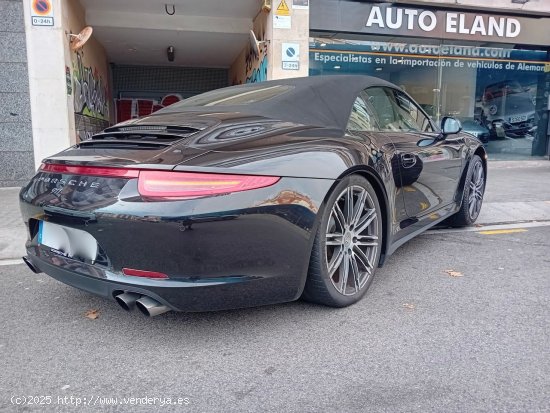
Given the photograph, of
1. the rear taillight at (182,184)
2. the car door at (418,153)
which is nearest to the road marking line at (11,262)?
the rear taillight at (182,184)

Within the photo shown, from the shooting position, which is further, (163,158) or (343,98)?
(343,98)

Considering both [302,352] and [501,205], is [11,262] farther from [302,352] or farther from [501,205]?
[501,205]

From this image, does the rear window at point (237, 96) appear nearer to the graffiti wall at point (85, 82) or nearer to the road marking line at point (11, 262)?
the road marking line at point (11, 262)

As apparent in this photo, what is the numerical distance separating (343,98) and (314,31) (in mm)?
7452

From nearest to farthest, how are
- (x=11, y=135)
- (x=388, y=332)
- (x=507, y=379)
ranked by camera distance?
(x=507, y=379), (x=388, y=332), (x=11, y=135)

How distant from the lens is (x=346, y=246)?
2762 mm

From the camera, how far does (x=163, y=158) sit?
7.00ft

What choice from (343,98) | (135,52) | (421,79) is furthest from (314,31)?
(343,98)

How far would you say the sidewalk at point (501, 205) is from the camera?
15.1ft

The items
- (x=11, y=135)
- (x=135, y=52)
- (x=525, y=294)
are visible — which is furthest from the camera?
(x=135, y=52)

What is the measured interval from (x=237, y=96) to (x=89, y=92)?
8423 mm

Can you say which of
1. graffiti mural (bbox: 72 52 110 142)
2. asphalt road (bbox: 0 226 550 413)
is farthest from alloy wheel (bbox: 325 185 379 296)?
graffiti mural (bbox: 72 52 110 142)

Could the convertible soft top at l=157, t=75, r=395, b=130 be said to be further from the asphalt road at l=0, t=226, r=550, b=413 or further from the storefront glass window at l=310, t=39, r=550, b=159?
the storefront glass window at l=310, t=39, r=550, b=159

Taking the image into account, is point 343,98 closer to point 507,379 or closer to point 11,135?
point 507,379
